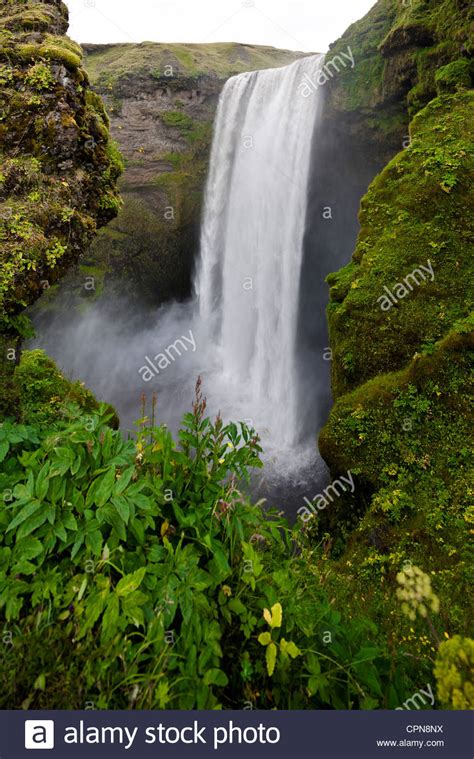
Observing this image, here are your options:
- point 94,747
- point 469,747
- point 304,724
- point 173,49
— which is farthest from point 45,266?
point 173,49

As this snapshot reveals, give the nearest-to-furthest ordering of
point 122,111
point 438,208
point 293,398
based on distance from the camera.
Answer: point 438,208
point 293,398
point 122,111

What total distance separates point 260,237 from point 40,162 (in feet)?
41.7

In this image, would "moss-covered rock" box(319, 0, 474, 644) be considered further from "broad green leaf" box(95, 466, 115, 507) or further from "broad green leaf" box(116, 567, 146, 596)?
"broad green leaf" box(95, 466, 115, 507)

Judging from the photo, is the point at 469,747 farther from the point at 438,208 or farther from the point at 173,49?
the point at 173,49

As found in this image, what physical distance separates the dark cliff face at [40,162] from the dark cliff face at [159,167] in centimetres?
1545

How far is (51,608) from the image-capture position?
1402 mm

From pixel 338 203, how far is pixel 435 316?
427 inches

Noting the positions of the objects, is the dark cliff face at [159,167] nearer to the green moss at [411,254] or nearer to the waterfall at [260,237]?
the waterfall at [260,237]

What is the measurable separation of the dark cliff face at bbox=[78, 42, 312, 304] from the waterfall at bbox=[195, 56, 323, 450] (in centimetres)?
152

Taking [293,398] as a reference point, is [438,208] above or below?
above

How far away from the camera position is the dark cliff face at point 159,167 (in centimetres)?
2139

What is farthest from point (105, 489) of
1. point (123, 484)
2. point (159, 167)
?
point (159, 167)

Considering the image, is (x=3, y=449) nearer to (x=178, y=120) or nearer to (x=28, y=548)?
(x=28, y=548)

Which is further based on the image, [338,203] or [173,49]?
[173,49]
